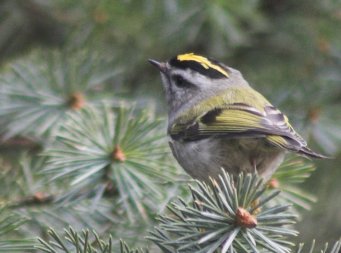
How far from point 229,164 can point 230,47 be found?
1334 millimetres

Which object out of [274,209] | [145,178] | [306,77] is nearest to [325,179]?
[306,77]

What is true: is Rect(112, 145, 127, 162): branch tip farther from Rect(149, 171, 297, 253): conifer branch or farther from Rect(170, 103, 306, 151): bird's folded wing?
Rect(149, 171, 297, 253): conifer branch

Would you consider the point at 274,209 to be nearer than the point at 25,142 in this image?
Yes

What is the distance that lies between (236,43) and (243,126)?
127 cm

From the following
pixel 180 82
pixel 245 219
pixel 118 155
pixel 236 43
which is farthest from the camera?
pixel 236 43

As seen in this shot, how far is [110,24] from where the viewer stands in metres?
3.93

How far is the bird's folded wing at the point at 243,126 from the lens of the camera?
2686 millimetres

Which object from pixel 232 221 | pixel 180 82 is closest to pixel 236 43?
pixel 180 82

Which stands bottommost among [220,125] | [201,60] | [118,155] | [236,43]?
[118,155]

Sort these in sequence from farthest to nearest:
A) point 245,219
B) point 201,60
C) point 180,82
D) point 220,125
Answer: point 180,82 < point 201,60 < point 220,125 < point 245,219

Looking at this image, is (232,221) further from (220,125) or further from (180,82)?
(180,82)

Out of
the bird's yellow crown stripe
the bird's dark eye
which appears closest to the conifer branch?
the bird's yellow crown stripe

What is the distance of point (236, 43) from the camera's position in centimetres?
397

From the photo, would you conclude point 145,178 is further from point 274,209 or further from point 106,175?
point 274,209
